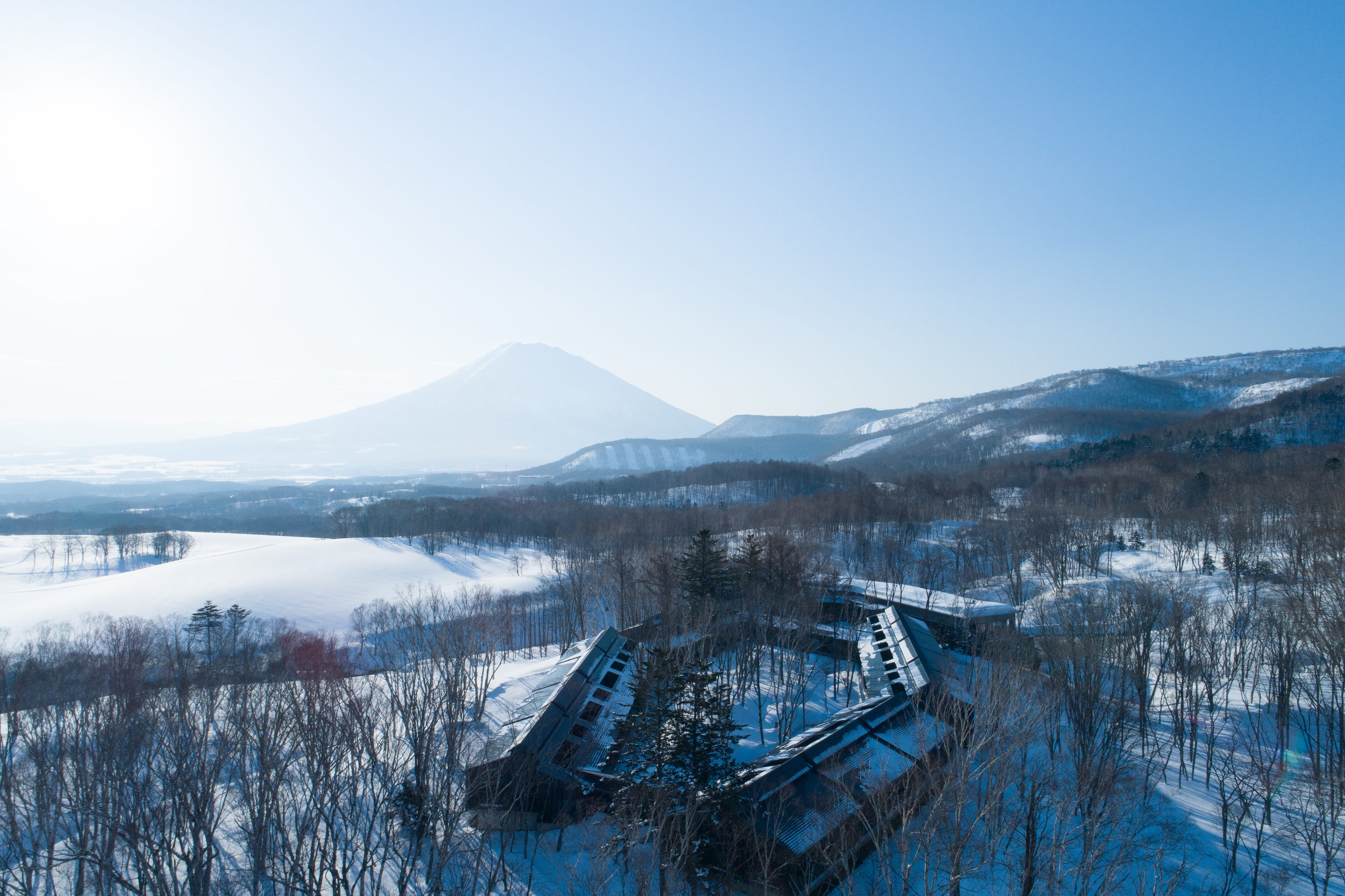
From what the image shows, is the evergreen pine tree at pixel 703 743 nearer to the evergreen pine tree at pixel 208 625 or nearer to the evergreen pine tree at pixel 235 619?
the evergreen pine tree at pixel 208 625

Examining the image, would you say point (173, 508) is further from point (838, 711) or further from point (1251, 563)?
point (1251, 563)

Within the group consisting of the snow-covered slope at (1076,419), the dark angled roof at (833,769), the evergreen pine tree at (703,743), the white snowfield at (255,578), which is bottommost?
the white snowfield at (255,578)

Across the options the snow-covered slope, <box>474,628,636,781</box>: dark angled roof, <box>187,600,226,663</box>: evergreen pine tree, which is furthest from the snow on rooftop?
the snow-covered slope

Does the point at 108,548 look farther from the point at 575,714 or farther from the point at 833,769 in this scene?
the point at 833,769

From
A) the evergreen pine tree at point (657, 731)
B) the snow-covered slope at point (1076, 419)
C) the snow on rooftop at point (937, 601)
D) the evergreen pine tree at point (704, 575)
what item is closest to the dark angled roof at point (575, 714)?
the evergreen pine tree at point (657, 731)

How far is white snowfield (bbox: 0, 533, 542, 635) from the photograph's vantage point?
46.4m

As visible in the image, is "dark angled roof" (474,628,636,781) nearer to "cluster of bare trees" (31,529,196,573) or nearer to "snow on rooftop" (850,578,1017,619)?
"snow on rooftop" (850,578,1017,619)

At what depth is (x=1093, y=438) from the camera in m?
143

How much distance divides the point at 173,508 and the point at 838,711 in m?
171

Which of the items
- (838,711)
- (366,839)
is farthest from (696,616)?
(366,839)

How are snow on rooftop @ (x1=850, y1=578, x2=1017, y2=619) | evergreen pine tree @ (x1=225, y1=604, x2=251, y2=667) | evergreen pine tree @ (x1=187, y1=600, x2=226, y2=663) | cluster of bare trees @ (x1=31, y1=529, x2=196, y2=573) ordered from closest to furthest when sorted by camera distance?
snow on rooftop @ (x1=850, y1=578, x2=1017, y2=619) → evergreen pine tree @ (x1=187, y1=600, x2=226, y2=663) → evergreen pine tree @ (x1=225, y1=604, x2=251, y2=667) → cluster of bare trees @ (x1=31, y1=529, x2=196, y2=573)

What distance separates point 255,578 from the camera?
180ft

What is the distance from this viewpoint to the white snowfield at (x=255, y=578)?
46406 mm

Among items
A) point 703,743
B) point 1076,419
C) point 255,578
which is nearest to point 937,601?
point 703,743
